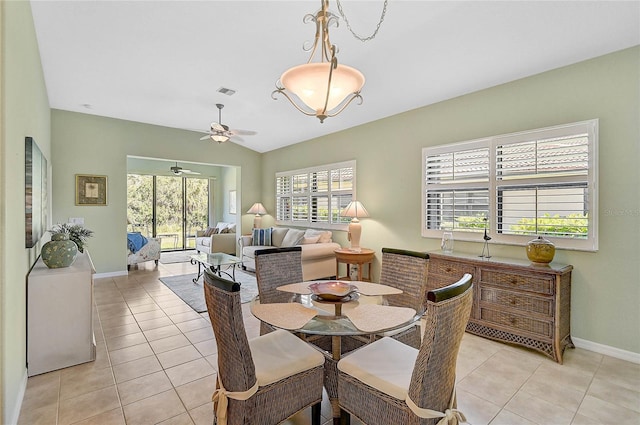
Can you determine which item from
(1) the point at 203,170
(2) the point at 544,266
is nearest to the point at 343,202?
(2) the point at 544,266

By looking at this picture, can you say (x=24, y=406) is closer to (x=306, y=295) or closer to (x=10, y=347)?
(x=10, y=347)

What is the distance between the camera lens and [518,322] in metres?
2.90

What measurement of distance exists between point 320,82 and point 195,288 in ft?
13.9

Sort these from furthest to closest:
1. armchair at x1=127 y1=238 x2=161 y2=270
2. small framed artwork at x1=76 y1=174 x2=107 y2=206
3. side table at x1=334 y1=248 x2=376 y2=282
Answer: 1. armchair at x1=127 y1=238 x2=161 y2=270
2. small framed artwork at x1=76 y1=174 x2=107 y2=206
3. side table at x1=334 y1=248 x2=376 y2=282

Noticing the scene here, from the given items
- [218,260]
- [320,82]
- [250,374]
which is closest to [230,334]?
[250,374]

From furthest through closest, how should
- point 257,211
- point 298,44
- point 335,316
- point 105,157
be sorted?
point 257,211 → point 105,157 → point 298,44 → point 335,316

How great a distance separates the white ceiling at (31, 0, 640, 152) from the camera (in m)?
2.52

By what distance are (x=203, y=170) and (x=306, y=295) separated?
8.82 m

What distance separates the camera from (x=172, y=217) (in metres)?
9.49

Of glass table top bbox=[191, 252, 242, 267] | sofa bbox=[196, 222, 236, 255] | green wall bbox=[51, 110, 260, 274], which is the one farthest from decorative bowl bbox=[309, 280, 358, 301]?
sofa bbox=[196, 222, 236, 255]

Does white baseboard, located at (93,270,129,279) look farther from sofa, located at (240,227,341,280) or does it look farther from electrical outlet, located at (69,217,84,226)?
sofa, located at (240,227,341,280)

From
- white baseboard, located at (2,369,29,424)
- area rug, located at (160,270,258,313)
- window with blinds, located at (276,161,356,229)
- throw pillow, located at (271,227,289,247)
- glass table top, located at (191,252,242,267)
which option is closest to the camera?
white baseboard, located at (2,369,29,424)

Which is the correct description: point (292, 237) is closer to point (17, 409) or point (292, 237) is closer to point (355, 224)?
point (355, 224)

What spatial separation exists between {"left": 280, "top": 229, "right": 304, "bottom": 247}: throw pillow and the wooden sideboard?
3145 millimetres
